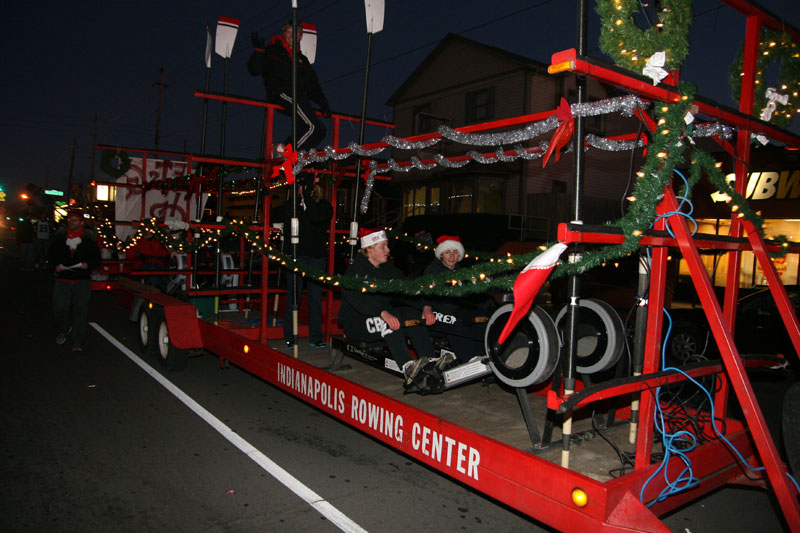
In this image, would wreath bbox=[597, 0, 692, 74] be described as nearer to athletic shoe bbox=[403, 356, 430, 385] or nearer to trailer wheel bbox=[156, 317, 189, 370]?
athletic shoe bbox=[403, 356, 430, 385]

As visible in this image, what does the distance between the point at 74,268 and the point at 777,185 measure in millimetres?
17529

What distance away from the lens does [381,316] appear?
16.3ft

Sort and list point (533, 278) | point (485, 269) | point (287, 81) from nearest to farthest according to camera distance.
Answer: point (533, 278) → point (485, 269) → point (287, 81)

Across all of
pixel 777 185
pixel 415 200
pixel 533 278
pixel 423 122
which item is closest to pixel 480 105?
pixel 423 122

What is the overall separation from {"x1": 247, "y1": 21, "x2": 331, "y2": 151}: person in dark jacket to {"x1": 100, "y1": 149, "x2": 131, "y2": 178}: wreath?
7.05m

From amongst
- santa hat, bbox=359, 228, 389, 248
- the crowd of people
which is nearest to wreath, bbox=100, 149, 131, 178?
the crowd of people

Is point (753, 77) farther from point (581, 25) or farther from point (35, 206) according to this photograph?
point (35, 206)

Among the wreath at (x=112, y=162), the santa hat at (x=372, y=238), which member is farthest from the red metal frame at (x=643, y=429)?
the wreath at (x=112, y=162)

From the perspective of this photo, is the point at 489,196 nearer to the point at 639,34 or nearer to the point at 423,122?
the point at 423,122

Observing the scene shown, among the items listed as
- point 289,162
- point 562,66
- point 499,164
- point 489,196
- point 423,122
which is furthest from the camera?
point 423,122

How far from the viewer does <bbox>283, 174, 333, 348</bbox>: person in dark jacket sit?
21.0ft

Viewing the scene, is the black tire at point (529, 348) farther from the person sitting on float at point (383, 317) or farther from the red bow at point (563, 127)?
the red bow at point (563, 127)

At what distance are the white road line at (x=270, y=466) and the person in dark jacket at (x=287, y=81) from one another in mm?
3211

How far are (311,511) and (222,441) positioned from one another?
5.25 feet
